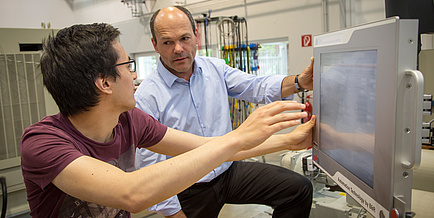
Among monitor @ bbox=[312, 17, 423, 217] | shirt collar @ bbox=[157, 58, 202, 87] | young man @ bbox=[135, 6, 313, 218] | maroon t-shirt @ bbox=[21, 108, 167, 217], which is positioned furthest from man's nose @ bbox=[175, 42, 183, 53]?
monitor @ bbox=[312, 17, 423, 217]

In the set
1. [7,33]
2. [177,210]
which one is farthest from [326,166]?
[7,33]

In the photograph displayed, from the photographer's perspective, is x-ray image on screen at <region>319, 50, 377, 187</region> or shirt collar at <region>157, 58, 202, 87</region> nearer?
x-ray image on screen at <region>319, 50, 377, 187</region>

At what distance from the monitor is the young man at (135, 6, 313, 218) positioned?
21.4 inches

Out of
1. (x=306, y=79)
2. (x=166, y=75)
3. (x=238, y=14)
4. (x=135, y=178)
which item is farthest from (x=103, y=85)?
(x=238, y=14)

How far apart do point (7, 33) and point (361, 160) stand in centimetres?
311

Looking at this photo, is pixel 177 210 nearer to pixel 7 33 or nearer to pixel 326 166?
pixel 326 166

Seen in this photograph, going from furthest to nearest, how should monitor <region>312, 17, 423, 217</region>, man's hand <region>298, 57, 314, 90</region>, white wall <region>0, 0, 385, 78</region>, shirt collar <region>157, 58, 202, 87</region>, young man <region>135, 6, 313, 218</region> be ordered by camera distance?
white wall <region>0, 0, 385, 78</region> < shirt collar <region>157, 58, 202, 87</region> < young man <region>135, 6, 313, 218</region> < man's hand <region>298, 57, 314, 90</region> < monitor <region>312, 17, 423, 217</region>

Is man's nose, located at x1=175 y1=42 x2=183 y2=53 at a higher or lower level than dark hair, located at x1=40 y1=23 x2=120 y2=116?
higher

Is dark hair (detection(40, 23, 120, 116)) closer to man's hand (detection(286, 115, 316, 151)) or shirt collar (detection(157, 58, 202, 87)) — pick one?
shirt collar (detection(157, 58, 202, 87))

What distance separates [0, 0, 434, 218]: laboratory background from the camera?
2471 millimetres

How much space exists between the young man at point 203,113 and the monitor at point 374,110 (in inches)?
21.4

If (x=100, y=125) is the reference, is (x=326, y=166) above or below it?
below

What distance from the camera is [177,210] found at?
1779mm

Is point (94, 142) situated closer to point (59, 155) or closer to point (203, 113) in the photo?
point (59, 155)
